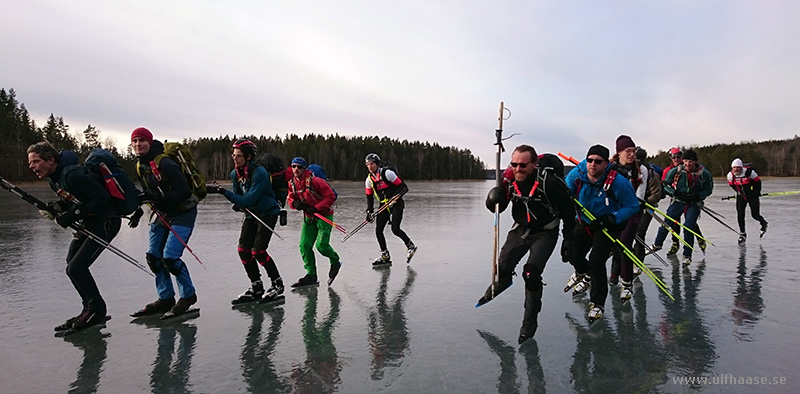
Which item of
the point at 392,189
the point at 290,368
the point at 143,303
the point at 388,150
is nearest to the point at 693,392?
the point at 290,368

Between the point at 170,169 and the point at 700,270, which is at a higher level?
the point at 170,169

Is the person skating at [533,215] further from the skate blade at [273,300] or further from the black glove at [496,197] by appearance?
the skate blade at [273,300]

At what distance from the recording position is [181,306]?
17.6 feet

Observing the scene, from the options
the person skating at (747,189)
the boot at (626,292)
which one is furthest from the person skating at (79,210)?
the person skating at (747,189)

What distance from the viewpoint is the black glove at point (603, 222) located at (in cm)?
519

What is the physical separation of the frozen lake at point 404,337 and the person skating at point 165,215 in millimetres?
332

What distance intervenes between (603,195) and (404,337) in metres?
2.75

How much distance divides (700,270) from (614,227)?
370 cm

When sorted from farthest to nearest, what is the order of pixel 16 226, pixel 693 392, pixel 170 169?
pixel 16 226 → pixel 170 169 → pixel 693 392

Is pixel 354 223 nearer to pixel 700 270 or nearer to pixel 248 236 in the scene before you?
pixel 248 236

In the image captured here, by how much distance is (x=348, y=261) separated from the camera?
29.0 feet

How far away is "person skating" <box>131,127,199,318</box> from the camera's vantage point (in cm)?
526

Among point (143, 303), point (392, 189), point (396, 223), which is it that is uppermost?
point (392, 189)

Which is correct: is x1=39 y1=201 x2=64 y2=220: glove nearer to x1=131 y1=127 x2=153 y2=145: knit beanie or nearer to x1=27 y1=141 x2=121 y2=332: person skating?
x1=27 y1=141 x2=121 y2=332: person skating
